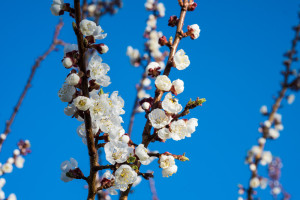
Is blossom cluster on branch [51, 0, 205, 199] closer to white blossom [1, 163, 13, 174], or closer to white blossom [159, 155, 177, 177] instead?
white blossom [159, 155, 177, 177]

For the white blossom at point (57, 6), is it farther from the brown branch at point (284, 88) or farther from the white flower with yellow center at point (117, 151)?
the brown branch at point (284, 88)

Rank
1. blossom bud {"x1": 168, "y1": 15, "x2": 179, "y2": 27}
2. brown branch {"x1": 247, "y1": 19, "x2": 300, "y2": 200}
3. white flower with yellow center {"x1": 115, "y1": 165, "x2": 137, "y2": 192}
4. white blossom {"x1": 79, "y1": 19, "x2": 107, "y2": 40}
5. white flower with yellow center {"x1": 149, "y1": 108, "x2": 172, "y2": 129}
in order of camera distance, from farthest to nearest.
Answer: brown branch {"x1": 247, "y1": 19, "x2": 300, "y2": 200} < blossom bud {"x1": 168, "y1": 15, "x2": 179, "y2": 27} < white flower with yellow center {"x1": 149, "y1": 108, "x2": 172, "y2": 129} < white flower with yellow center {"x1": 115, "y1": 165, "x2": 137, "y2": 192} < white blossom {"x1": 79, "y1": 19, "x2": 107, "y2": 40}

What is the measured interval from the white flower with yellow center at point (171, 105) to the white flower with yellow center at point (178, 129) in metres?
0.07

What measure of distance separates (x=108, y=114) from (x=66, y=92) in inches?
10.3

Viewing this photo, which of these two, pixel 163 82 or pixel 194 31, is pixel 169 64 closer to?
pixel 163 82

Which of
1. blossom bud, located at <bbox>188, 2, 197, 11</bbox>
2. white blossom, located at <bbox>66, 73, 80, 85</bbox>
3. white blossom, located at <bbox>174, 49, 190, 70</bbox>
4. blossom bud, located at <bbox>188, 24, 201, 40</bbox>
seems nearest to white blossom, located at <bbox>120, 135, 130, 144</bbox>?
white blossom, located at <bbox>66, 73, 80, 85</bbox>

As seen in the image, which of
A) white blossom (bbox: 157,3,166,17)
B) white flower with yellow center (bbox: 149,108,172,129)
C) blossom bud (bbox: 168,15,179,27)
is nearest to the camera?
white flower with yellow center (bbox: 149,108,172,129)

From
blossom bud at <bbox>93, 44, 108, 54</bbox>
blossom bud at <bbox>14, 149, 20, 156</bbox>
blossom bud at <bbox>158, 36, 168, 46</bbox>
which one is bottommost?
blossom bud at <bbox>93, 44, 108, 54</bbox>

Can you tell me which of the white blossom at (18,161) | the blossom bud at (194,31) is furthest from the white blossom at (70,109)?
the white blossom at (18,161)

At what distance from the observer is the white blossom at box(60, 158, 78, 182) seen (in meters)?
1.79

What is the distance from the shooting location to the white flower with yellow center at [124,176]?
A: 66.6 inches

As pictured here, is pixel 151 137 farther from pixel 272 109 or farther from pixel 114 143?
pixel 272 109

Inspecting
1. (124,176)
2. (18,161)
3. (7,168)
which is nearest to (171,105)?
(124,176)

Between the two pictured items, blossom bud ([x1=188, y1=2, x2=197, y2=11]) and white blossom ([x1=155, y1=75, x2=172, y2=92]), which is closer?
white blossom ([x1=155, y1=75, x2=172, y2=92])
